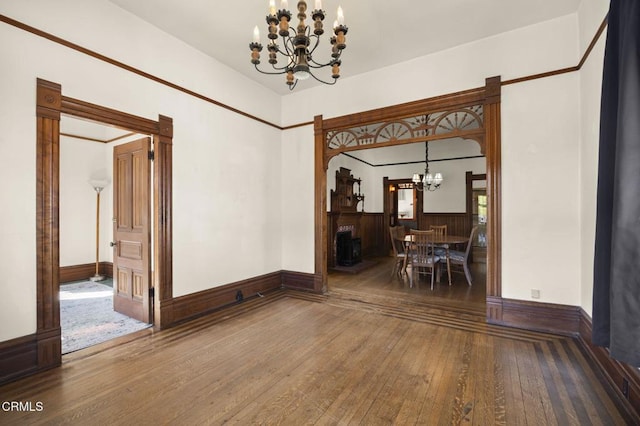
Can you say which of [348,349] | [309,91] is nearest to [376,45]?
[309,91]

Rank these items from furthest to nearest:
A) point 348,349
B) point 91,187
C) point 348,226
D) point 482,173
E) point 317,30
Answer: point 482,173
point 348,226
point 91,187
point 348,349
point 317,30

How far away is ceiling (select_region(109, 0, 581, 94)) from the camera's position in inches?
117

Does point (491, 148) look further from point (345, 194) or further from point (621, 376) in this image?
point (345, 194)

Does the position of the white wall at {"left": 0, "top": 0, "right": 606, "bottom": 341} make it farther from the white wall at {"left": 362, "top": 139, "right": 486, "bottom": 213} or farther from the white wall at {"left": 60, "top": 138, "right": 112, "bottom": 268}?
the white wall at {"left": 362, "top": 139, "right": 486, "bottom": 213}

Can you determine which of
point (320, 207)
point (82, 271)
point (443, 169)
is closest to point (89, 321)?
point (82, 271)

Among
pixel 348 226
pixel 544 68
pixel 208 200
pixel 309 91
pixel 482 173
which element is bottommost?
pixel 348 226

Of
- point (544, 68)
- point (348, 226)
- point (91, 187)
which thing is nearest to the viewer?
point (544, 68)

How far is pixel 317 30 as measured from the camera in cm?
201

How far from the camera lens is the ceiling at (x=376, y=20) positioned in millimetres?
2963

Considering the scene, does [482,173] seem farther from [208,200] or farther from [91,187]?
[91,187]

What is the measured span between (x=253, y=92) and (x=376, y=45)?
1.98 meters

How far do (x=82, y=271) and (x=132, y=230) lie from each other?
345cm

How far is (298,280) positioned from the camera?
4918mm

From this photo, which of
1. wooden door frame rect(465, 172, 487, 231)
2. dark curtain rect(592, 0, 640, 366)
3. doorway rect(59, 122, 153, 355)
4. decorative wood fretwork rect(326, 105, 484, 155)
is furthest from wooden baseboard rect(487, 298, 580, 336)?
doorway rect(59, 122, 153, 355)
